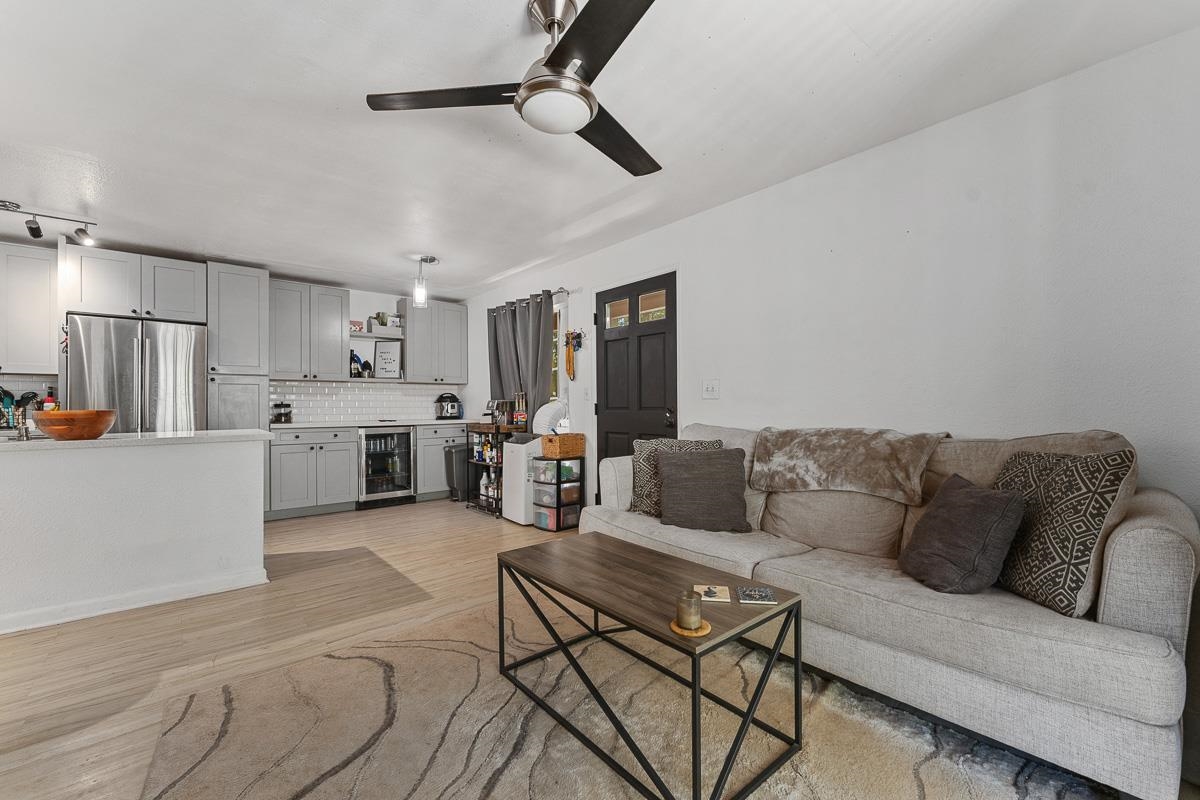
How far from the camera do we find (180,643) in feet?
8.02

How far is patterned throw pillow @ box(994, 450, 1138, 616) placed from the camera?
1.58m

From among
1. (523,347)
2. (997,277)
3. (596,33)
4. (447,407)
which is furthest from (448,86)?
(447,407)

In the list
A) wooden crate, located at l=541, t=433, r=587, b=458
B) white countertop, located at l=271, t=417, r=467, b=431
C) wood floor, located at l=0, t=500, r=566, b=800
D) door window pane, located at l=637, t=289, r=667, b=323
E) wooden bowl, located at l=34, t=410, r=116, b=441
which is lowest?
wood floor, located at l=0, t=500, r=566, b=800

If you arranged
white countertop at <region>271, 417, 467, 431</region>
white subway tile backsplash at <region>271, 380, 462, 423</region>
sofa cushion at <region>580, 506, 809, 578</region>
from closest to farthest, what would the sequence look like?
1. sofa cushion at <region>580, 506, 809, 578</region>
2. white countertop at <region>271, 417, 467, 431</region>
3. white subway tile backsplash at <region>271, 380, 462, 423</region>

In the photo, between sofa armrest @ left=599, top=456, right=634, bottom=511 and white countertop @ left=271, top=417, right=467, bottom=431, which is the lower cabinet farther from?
sofa armrest @ left=599, top=456, right=634, bottom=511

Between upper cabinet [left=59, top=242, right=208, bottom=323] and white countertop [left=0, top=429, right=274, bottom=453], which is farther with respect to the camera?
upper cabinet [left=59, top=242, right=208, bottom=323]

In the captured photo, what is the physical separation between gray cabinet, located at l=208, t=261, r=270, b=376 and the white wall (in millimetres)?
4328

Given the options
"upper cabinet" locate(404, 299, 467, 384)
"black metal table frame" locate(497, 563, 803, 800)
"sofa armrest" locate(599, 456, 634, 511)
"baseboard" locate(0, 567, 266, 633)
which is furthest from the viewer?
"upper cabinet" locate(404, 299, 467, 384)

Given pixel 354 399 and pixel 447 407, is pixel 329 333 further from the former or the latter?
pixel 447 407

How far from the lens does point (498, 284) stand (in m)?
5.88

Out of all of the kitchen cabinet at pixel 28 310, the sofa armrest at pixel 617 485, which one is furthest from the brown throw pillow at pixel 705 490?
the kitchen cabinet at pixel 28 310

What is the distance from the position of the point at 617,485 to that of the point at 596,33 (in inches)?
91.0

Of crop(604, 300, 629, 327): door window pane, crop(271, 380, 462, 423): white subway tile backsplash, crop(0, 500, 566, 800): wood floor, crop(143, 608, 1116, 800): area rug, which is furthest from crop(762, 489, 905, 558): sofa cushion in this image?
crop(271, 380, 462, 423): white subway tile backsplash

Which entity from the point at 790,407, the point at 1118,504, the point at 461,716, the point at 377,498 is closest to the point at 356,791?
the point at 461,716
